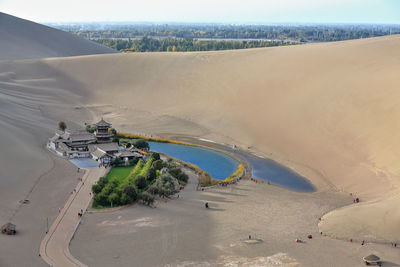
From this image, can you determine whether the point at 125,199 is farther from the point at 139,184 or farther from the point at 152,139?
the point at 152,139

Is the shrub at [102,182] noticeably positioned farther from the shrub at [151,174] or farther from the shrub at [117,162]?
the shrub at [117,162]

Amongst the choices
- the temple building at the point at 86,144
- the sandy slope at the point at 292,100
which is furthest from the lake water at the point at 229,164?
the temple building at the point at 86,144

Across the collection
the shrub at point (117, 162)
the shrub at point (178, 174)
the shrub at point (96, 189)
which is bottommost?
the shrub at point (117, 162)

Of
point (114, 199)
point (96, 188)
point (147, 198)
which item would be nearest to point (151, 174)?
point (96, 188)

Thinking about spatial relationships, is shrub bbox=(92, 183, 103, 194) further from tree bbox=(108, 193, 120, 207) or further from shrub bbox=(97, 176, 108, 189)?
tree bbox=(108, 193, 120, 207)

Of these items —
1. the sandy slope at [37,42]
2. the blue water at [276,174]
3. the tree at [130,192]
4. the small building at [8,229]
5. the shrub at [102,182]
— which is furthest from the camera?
the sandy slope at [37,42]

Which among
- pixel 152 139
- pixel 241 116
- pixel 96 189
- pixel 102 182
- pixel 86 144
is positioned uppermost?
pixel 241 116
